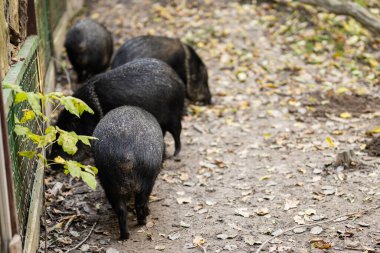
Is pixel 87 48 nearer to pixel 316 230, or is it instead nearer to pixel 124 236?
pixel 124 236

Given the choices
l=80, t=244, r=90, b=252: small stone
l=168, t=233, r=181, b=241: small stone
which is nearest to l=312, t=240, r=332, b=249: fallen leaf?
l=168, t=233, r=181, b=241: small stone

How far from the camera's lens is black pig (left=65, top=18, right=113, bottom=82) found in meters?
7.99

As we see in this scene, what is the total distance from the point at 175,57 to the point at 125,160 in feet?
10.2

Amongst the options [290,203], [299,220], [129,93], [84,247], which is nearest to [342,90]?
[290,203]

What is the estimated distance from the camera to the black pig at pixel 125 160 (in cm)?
437

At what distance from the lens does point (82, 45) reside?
26.2 feet

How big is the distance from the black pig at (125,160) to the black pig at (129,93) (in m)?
Answer: 0.91

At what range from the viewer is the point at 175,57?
23.7 feet

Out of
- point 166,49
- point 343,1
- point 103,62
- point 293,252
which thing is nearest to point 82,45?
point 103,62

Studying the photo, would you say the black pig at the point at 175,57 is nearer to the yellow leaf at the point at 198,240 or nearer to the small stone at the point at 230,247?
the yellow leaf at the point at 198,240

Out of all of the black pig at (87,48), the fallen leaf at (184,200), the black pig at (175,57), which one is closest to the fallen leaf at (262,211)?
the fallen leaf at (184,200)

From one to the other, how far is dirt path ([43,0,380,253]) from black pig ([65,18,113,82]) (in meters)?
1.19

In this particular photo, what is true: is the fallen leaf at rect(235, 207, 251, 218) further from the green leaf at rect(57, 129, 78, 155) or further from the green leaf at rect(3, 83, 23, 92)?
the green leaf at rect(3, 83, 23, 92)

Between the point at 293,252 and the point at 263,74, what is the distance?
4500mm
